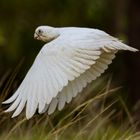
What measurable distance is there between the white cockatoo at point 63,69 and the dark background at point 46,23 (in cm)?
595

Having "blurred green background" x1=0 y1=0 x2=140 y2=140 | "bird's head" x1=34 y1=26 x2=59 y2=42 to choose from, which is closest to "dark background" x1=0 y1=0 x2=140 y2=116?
"blurred green background" x1=0 y1=0 x2=140 y2=140

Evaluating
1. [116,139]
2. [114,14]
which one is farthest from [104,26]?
[116,139]

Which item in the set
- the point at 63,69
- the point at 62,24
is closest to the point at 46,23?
the point at 62,24

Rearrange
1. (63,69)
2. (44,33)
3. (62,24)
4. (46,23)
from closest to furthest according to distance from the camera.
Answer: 1. (63,69)
2. (44,33)
3. (46,23)
4. (62,24)

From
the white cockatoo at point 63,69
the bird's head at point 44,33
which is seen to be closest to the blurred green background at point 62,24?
the bird's head at point 44,33

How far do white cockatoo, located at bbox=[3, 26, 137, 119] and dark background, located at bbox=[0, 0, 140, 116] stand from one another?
5.95 m

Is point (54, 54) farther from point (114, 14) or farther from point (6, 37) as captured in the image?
point (114, 14)

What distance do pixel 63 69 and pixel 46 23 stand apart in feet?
26.5

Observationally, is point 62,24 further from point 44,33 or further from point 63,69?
point 63,69

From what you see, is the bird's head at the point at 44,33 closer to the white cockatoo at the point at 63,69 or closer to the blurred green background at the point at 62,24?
the white cockatoo at the point at 63,69

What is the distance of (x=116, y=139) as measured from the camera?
209 inches

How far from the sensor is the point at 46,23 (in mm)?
12766

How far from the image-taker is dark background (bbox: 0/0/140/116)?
11.4 m

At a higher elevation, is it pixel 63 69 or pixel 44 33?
pixel 44 33
